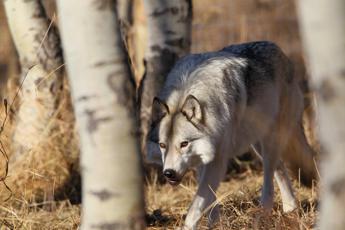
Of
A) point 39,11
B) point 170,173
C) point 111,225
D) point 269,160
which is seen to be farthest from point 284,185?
point 111,225

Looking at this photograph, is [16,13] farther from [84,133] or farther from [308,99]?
[84,133]

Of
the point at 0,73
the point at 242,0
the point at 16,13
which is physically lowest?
the point at 0,73

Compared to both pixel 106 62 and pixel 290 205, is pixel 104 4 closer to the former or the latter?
pixel 106 62

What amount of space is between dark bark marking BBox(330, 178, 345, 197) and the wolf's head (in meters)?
2.74

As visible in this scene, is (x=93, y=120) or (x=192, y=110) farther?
(x=192, y=110)

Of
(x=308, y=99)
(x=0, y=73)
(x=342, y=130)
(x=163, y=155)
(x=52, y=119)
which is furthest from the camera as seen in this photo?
(x=0, y=73)

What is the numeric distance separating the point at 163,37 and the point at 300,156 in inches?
57.1

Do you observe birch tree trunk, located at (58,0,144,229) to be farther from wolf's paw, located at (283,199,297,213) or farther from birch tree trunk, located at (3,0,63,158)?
birch tree trunk, located at (3,0,63,158)

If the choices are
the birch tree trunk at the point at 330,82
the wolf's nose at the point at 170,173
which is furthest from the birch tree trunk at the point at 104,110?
the wolf's nose at the point at 170,173

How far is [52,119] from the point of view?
6.76 meters

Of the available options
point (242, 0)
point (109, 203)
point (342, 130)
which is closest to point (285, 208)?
point (109, 203)

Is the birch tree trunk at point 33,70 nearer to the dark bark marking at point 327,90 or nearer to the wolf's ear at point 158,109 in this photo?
the wolf's ear at point 158,109

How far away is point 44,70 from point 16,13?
53cm

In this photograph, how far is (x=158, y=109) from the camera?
5.21 m
